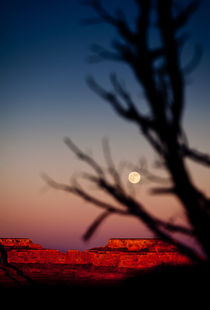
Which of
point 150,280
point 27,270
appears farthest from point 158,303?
point 27,270

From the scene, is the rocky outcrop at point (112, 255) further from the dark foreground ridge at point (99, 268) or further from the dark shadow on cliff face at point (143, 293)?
the dark shadow on cliff face at point (143, 293)

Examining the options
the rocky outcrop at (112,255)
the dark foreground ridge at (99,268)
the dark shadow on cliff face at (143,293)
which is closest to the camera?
the dark shadow on cliff face at (143,293)

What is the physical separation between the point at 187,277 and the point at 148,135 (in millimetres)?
11266

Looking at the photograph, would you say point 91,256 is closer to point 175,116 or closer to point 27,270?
point 27,270

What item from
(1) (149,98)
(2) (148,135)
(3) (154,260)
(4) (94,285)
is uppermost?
(1) (149,98)

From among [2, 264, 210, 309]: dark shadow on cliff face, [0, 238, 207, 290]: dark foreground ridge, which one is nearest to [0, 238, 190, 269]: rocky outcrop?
[0, 238, 207, 290]: dark foreground ridge

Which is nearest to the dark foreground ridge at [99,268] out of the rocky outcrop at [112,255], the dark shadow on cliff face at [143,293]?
the rocky outcrop at [112,255]

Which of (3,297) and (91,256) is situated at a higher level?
(3,297)

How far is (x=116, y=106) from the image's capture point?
1.62m

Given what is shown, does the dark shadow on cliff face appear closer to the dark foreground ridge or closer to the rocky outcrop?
the dark foreground ridge

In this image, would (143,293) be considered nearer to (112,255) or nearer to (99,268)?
(99,268)

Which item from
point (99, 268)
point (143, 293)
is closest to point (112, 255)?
point (99, 268)

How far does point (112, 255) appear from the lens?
53.7ft

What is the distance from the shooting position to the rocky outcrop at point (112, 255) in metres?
15.5
